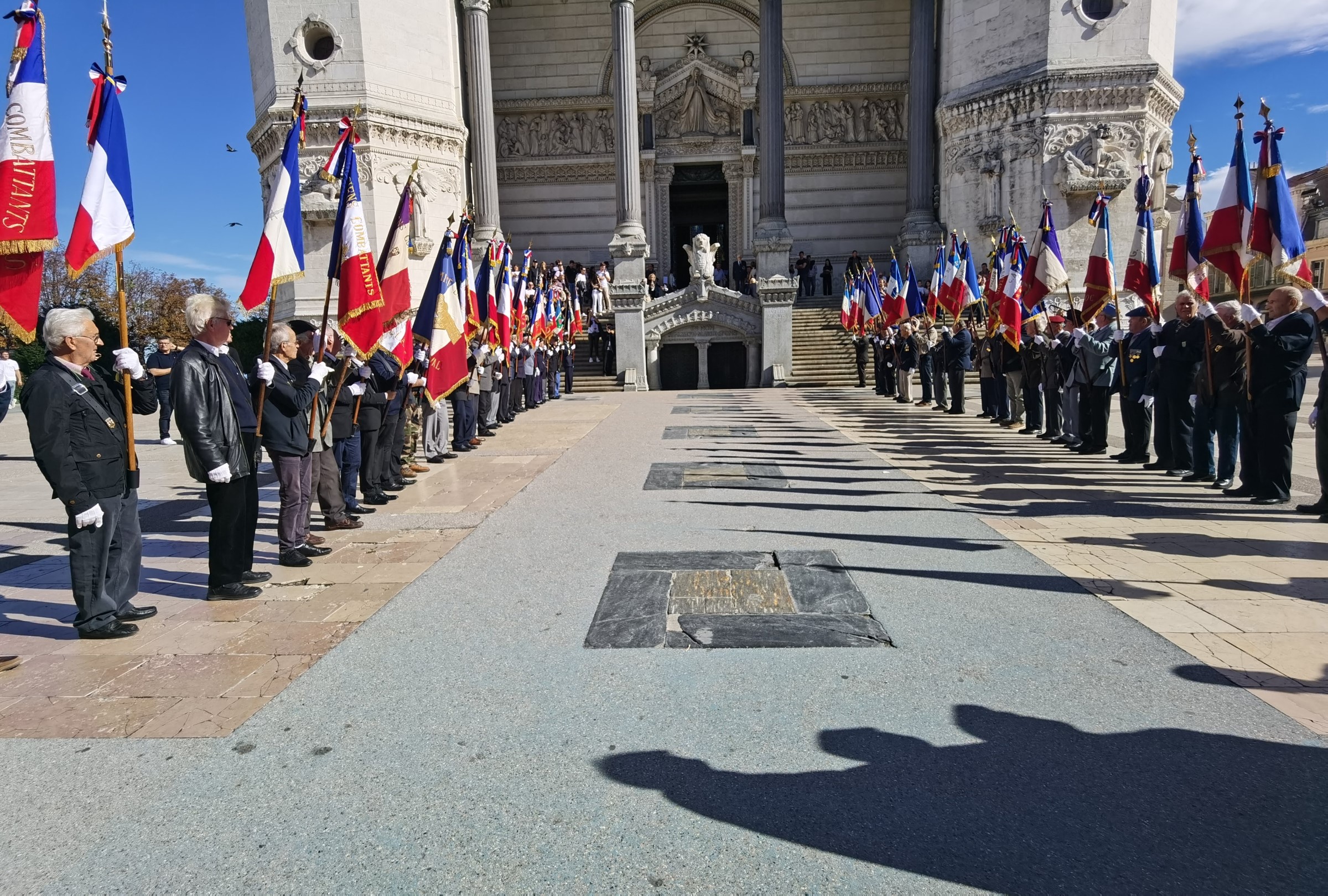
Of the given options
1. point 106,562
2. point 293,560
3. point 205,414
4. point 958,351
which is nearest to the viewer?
point 106,562

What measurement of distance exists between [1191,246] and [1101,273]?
183 centimetres

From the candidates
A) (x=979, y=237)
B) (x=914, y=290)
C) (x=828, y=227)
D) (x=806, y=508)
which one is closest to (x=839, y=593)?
(x=806, y=508)

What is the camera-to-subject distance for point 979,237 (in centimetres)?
2798

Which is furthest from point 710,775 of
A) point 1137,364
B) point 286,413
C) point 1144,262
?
point 1144,262

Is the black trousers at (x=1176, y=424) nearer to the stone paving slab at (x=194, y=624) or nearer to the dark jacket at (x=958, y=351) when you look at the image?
the dark jacket at (x=958, y=351)

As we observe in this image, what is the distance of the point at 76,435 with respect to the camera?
4.45 metres

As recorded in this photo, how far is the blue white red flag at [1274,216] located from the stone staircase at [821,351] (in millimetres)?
18430

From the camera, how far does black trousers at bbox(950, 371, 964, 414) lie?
16.6m

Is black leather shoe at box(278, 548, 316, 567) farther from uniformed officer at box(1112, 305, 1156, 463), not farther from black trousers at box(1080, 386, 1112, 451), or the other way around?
black trousers at box(1080, 386, 1112, 451)

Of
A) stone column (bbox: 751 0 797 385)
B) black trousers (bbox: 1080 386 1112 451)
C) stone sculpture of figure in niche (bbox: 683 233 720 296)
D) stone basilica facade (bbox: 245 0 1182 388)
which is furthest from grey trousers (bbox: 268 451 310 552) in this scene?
stone sculpture of figure in niche (bbox: 683 233 720 296)

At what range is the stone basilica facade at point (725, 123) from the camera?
25.8 metres

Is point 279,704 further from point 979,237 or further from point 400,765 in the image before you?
point 979,237

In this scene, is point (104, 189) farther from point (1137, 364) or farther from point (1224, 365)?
point (1137, 364)

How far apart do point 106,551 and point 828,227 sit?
3327 cm
